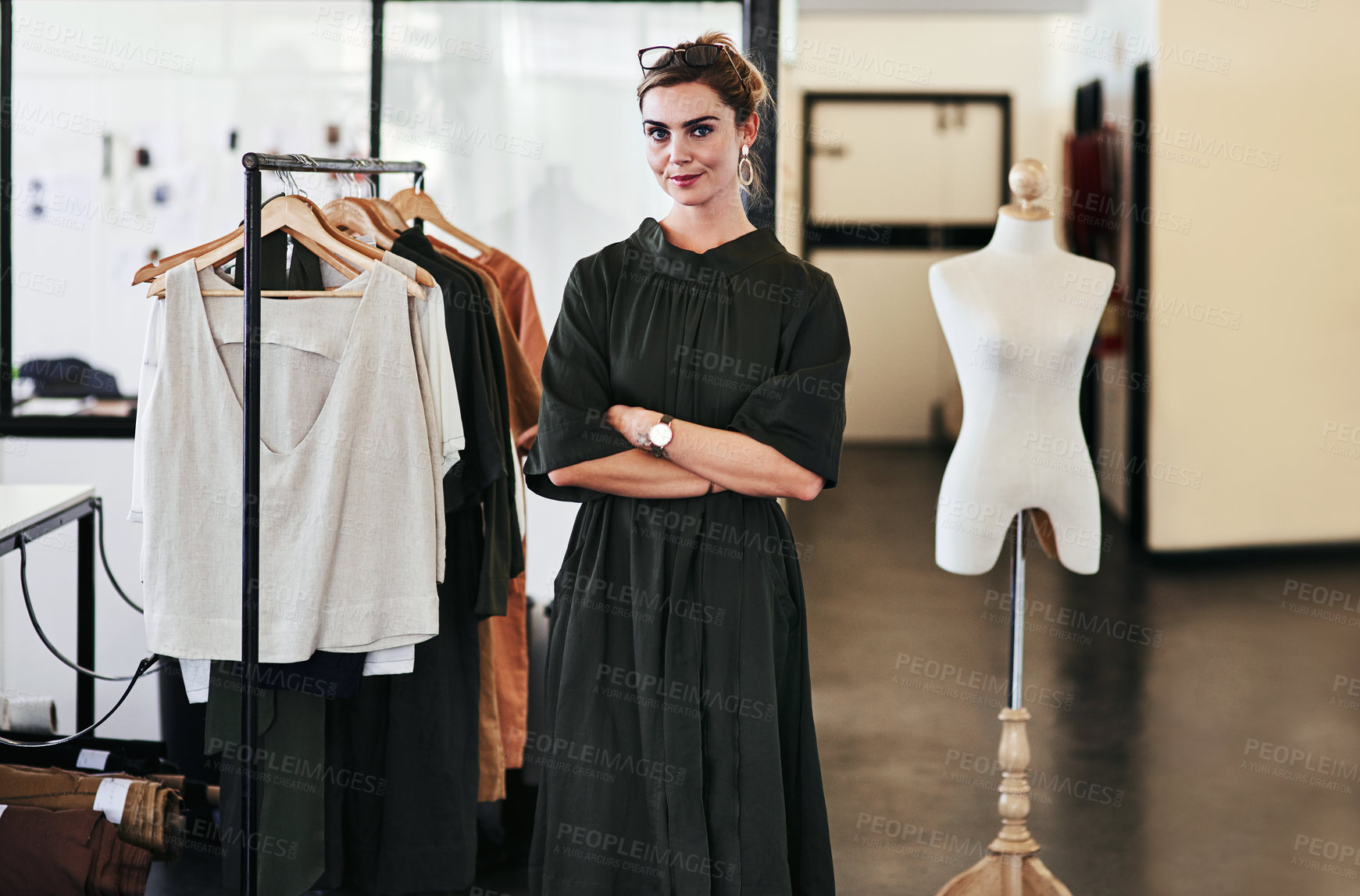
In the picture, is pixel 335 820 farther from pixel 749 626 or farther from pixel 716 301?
pixel 716 301

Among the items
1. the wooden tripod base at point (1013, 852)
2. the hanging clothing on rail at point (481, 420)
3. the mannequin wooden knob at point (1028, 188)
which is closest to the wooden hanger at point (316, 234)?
the hanging clothing on rail at point (481, 420)

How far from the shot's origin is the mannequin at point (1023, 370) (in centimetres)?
234

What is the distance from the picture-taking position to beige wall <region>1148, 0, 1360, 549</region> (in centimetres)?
563

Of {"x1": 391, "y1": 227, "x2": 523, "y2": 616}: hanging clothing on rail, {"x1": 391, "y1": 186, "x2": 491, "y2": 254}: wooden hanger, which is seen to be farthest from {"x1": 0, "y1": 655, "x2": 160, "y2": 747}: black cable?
{"x1": 391, "y1": 186, "x2": 491, "y2": 254}: wooden hanger

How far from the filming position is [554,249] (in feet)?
11.3

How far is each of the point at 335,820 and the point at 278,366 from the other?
99cm

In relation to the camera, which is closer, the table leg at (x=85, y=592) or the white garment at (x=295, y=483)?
the white garment at (x=295, y=483)

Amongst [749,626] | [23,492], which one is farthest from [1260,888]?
[23,492]

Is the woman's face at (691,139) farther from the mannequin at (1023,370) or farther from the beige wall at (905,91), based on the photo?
the beige wall at (905,91)

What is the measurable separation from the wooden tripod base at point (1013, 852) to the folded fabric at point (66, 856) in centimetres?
170

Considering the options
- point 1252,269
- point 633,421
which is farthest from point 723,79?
point 1252,269

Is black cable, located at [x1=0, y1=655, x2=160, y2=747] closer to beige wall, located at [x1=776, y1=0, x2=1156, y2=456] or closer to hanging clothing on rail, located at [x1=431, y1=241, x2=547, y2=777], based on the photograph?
hanging clothing on rail, located at [x1=431, y1=241, x2=547, y2=777]

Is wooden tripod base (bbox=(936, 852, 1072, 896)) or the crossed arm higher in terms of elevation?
the crossed arm

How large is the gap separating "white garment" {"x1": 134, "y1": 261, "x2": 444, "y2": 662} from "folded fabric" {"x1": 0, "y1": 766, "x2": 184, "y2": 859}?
59 centimetres
